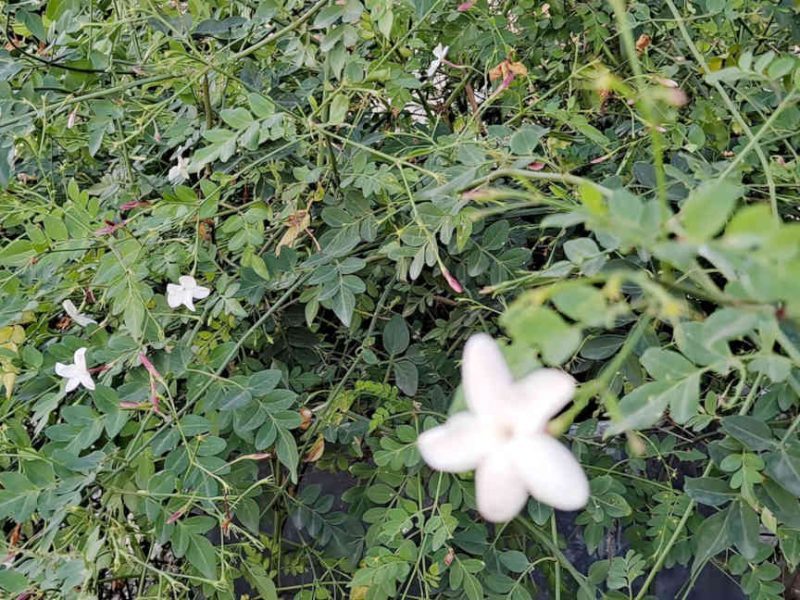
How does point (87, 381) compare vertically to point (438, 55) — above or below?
below

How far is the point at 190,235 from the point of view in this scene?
1.28 meters

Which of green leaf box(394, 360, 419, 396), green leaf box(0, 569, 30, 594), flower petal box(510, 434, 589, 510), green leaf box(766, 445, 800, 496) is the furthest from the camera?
green leaf box(394, 360, 419, 396)

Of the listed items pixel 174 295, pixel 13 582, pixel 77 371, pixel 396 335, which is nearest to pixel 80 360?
pixel 77 371

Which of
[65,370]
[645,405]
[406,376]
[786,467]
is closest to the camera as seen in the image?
[645,405]

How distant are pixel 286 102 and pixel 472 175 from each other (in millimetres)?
501

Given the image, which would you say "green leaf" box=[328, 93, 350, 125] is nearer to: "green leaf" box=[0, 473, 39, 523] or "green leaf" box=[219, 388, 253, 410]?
"green leaf" box=[219, 388, 253, 410]

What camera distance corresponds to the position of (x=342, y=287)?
1.12 m

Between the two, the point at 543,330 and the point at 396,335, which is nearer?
the point at 543,330

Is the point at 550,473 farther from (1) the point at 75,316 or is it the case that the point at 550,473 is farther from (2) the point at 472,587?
(1) the point at 75,316

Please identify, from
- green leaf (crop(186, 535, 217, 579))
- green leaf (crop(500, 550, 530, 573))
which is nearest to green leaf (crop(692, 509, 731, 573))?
green leaf (crop(500, 550, 530, 573))

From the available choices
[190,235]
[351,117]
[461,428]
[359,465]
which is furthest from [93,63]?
[461,428]

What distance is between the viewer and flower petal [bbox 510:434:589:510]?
40cm

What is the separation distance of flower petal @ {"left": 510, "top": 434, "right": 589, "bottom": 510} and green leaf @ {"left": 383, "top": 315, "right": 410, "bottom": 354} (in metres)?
0.86

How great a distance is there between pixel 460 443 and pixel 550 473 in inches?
1.8
